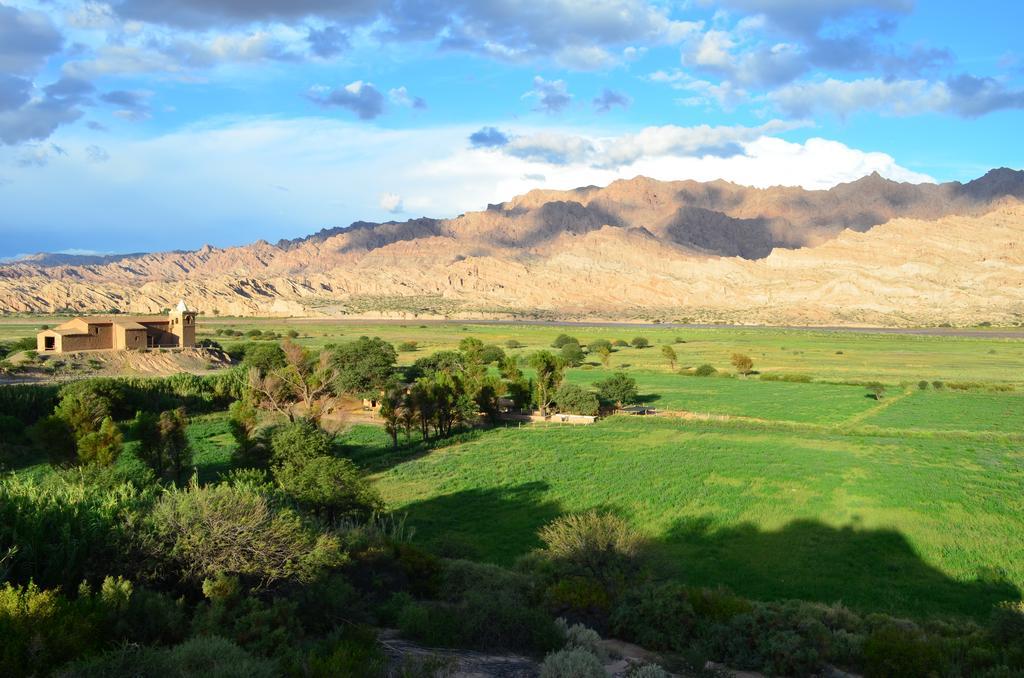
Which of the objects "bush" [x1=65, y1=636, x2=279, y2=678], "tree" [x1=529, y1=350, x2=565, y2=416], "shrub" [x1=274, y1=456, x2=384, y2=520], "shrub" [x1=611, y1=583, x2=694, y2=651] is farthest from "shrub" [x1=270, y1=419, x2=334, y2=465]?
"tree" [x1=529, y1=350, x2=565, y2=416]

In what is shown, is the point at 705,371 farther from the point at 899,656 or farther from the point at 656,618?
the point at 899,656

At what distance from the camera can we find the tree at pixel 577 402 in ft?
145

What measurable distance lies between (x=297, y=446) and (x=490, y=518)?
24.6 feet

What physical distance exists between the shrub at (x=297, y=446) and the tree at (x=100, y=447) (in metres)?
5.34

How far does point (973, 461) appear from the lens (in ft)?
99.1

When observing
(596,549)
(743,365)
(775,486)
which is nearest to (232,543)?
(596,549)

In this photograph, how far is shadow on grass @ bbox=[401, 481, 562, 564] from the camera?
2031cm

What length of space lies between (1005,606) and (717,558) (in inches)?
289

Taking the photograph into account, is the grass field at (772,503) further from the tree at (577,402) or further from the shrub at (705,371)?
the shrub at (705,371)

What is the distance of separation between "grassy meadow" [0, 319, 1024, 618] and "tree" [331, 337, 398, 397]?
23.4ft

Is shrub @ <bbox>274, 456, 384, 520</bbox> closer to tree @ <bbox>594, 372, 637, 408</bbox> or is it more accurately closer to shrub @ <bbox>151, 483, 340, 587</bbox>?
shrub @ <bbox>151, 483, 340, 587</bbox>

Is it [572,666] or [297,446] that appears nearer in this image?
[572,666]

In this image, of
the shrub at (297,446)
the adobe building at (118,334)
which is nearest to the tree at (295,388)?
the shrub at (297,446)

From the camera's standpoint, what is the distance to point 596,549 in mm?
15195
